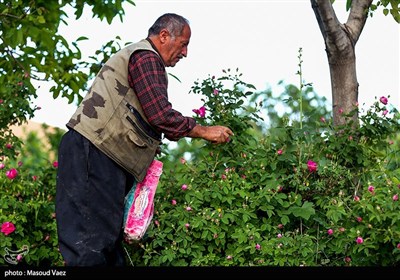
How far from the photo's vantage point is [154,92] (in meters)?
4.75

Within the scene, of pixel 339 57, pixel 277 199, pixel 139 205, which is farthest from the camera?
pixel 339 57

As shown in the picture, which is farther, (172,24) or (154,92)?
(172,24)

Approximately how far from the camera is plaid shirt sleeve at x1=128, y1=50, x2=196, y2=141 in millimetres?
4762

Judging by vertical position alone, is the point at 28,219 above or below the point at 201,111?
below

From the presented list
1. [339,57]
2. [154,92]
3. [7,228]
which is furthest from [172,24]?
[339,57]

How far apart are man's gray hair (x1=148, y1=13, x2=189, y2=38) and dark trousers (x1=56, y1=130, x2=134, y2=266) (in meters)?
0.78

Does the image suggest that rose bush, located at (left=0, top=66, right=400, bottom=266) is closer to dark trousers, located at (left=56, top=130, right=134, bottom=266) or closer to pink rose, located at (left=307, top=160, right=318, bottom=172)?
pink rose, located at (left=307, top=160, right=318, bottom=172)

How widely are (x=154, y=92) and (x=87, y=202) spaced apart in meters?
0.73

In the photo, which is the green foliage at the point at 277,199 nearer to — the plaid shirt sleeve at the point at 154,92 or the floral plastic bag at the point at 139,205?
the floral plastic bag at the point at 139,205

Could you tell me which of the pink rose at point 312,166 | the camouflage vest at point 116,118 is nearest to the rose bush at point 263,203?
the pink rose at point 312,166

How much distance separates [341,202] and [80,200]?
1632mm

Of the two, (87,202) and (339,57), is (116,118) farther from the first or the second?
(339,57)

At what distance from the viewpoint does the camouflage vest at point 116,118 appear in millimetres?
4797

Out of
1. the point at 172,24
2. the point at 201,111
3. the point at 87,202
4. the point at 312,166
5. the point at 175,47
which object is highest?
the point at 172,24
